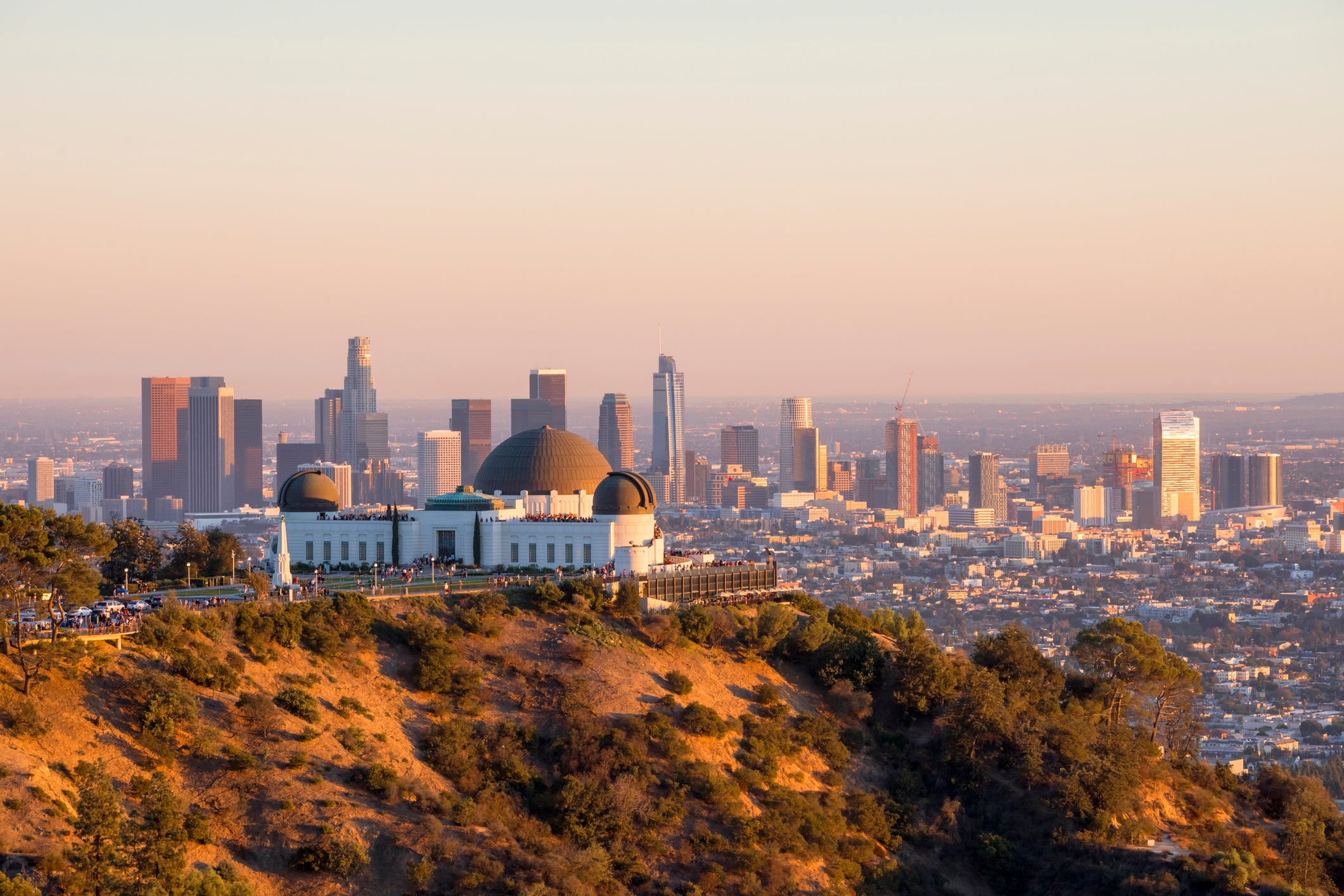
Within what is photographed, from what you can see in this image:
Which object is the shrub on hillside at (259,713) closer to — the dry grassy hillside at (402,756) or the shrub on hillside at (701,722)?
the dry grassy hillside at (402,756)

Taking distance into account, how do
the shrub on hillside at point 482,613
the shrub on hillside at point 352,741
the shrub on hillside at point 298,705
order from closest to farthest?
the shrub on hillside at point 352,741
the shrub on hillside at point 298,705
the shrub on hillside at point 482,613

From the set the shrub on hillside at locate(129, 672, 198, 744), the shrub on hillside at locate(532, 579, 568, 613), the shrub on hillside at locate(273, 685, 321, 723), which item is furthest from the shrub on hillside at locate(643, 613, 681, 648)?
the shrub on hillside at locate(129, 672, 198, 744)

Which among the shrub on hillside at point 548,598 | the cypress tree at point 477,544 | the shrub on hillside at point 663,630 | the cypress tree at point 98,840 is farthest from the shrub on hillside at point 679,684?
the cypress tree at point 98,840

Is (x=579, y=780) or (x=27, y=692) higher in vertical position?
(x=27, y=692)

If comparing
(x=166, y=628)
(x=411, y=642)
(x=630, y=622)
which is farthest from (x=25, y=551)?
(x=630, y=622)

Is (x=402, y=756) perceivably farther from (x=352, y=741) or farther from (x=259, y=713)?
(x=259, y=713)

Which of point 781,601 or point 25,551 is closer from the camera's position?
point 25,551

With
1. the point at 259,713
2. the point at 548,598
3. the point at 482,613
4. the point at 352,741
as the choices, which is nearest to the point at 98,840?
the point at 259,713

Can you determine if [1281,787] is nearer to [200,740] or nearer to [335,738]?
[335,738]
